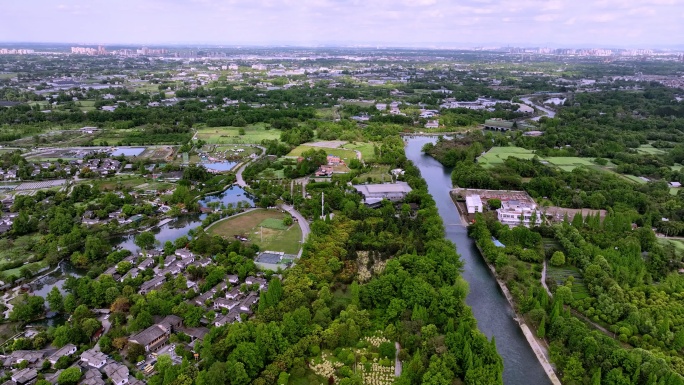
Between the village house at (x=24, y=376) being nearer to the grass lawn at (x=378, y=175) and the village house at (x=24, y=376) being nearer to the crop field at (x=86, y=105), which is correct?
the grass lawn at (x=378, y=175)

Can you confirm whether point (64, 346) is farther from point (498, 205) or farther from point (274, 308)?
point (498, 205)

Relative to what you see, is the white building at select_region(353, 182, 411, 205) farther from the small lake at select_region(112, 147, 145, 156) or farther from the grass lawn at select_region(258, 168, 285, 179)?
the small lake at select_region(112, 147, 145, 156)

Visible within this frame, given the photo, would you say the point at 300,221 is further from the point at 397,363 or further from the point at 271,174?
the point at 397,363

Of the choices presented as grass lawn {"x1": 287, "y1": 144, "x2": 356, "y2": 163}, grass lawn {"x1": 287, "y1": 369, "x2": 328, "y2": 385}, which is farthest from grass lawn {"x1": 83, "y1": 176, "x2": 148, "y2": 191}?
grass lawn {"x1": 287, "y1": 369, "x2": 328, "y2": 385}

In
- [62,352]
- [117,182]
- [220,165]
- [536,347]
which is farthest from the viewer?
[220,165]

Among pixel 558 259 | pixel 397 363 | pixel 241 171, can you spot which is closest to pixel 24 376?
pixel 397 363

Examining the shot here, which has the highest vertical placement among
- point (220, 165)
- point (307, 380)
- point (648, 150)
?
point (648, 150)
